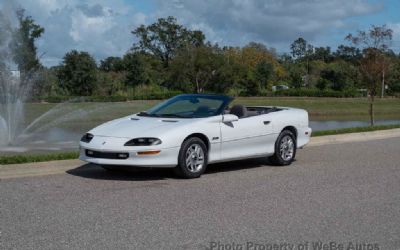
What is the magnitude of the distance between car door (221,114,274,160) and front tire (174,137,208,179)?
20.1 inches

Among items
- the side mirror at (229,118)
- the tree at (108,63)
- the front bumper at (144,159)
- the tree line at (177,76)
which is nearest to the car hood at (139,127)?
the front bumper at (144,159)

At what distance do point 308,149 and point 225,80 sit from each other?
127 feet

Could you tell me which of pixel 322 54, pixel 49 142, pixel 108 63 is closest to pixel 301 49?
pixel 322 54

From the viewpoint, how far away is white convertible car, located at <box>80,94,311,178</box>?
29.7 ft

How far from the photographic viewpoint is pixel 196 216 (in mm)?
6922

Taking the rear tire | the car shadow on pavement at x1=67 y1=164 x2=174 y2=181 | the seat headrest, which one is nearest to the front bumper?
the car shadow on pavement at x1=67 y1=164 x2=174 y2=181

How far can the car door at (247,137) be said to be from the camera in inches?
398

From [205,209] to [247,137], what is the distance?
11.0ft

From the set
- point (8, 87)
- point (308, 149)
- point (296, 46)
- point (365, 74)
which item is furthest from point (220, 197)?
point (296, 46)

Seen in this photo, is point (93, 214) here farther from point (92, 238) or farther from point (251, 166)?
point (251, 166)

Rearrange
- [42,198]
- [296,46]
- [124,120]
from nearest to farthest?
[42,198] < [124,120] < [296,46]

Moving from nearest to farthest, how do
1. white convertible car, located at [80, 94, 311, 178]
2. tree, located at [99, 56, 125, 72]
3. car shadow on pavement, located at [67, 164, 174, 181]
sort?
white convertible car, located at [80, 94, 311, 178] < car shadow on pavement, located at [67, 164, 174, 181] < tree, located at [99, 56, 125, 72]

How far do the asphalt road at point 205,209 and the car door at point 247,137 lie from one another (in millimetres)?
351

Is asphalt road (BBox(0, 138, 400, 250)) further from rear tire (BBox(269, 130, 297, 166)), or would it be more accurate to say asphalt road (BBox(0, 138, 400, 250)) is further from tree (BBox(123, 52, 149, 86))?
tree (BBox(123, 52, 149, 86))
